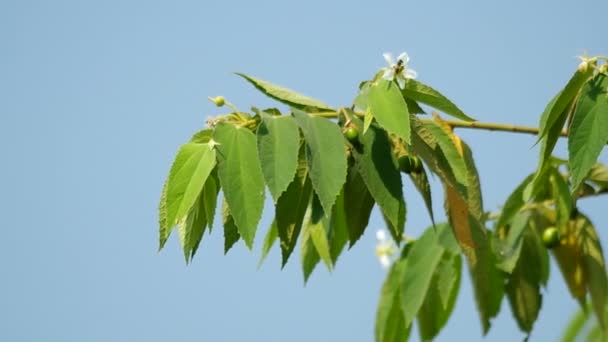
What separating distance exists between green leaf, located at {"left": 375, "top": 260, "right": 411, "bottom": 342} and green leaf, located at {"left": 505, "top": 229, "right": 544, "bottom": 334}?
321 mm

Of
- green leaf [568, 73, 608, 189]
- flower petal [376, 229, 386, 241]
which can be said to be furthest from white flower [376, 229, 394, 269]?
green leaf [568, 73, 608, 189]

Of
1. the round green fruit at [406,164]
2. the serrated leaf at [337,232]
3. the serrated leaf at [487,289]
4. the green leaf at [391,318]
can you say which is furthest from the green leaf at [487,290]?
the round green fruit at [406,164]

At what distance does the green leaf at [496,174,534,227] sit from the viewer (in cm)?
346

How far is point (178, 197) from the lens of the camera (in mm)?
2377

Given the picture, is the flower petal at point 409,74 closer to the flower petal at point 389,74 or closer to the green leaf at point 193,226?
the flower petal at point 389,74

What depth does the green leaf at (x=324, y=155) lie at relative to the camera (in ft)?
7.85

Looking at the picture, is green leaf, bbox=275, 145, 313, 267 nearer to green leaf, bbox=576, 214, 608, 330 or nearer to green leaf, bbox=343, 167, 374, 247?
green leaf, bbox=343, 167, 374, 247

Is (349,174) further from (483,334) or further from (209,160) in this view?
(483,334)

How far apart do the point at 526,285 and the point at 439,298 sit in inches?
10.2

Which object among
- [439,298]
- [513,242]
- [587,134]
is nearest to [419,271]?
[439,298]

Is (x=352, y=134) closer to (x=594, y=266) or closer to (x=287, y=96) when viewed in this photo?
(x=287, y=96)

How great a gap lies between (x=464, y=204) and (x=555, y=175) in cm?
79

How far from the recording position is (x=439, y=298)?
11.6ft

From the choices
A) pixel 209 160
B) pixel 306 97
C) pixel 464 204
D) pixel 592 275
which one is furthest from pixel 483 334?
pixel 209 160
